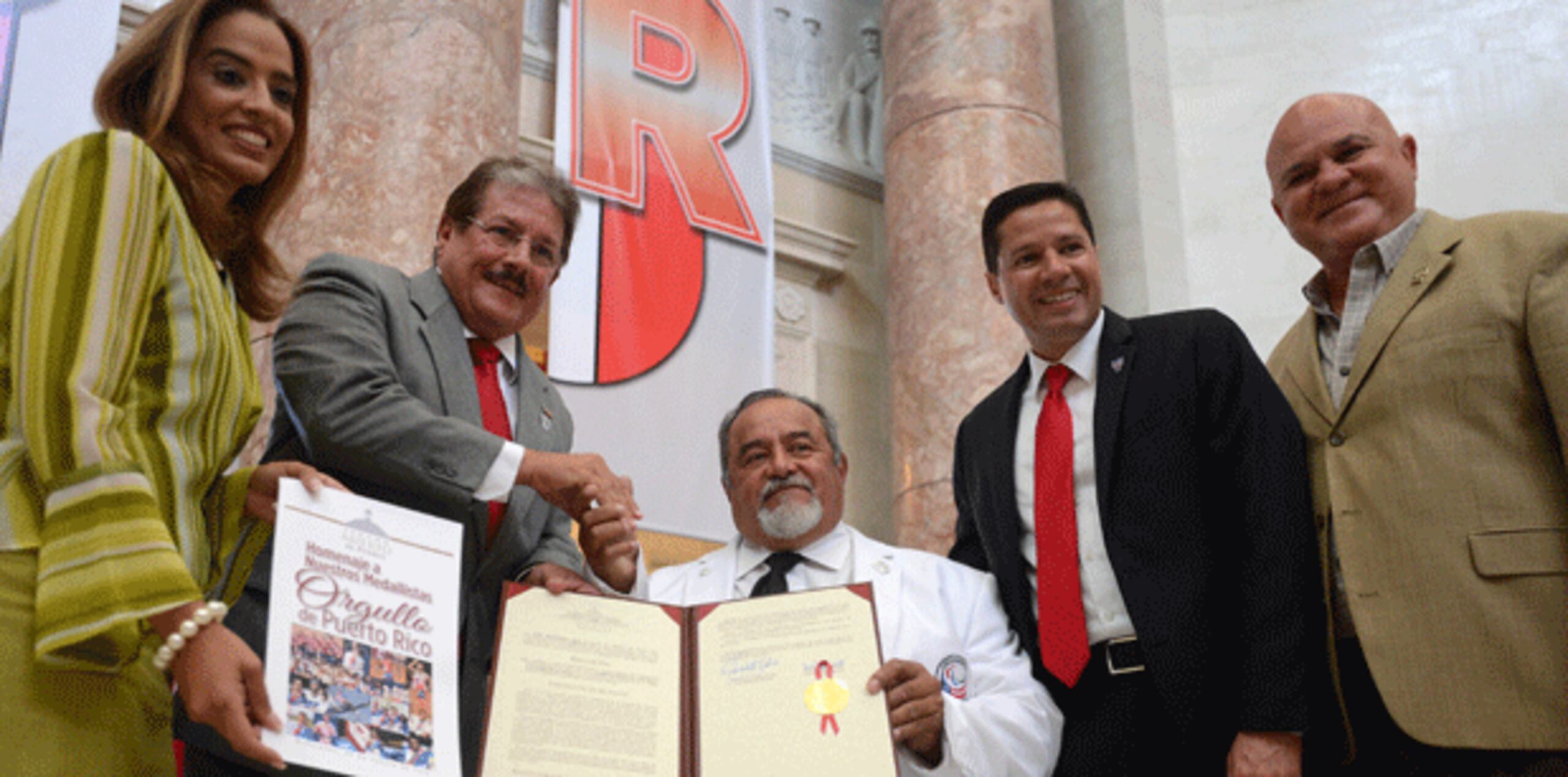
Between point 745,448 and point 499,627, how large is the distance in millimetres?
1154

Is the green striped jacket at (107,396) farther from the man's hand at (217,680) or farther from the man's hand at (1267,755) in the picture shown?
the man's hand at (1267,755)

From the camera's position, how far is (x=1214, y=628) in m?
2.30

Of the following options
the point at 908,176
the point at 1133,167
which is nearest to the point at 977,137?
the point at 908,176

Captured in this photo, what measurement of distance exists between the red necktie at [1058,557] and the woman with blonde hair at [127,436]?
1.35 meters

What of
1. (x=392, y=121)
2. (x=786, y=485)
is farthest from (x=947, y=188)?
(x=786, y=485)

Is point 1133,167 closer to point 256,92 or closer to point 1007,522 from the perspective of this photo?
point 1007,522

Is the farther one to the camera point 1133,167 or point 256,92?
point 1133,167

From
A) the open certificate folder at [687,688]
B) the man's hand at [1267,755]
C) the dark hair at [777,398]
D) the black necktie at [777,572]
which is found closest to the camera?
the open certificate folder at [687,688]

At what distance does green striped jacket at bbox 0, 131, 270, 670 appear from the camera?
141cm

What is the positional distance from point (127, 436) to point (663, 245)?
4690mm

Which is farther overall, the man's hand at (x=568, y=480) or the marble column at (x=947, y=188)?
the marble column at (x=947, y=188)

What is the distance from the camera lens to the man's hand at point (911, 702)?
2152 mm

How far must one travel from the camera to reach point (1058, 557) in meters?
2.45

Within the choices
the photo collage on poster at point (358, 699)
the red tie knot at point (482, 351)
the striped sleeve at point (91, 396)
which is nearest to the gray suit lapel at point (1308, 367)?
the red tie knot at point (482, 351)
